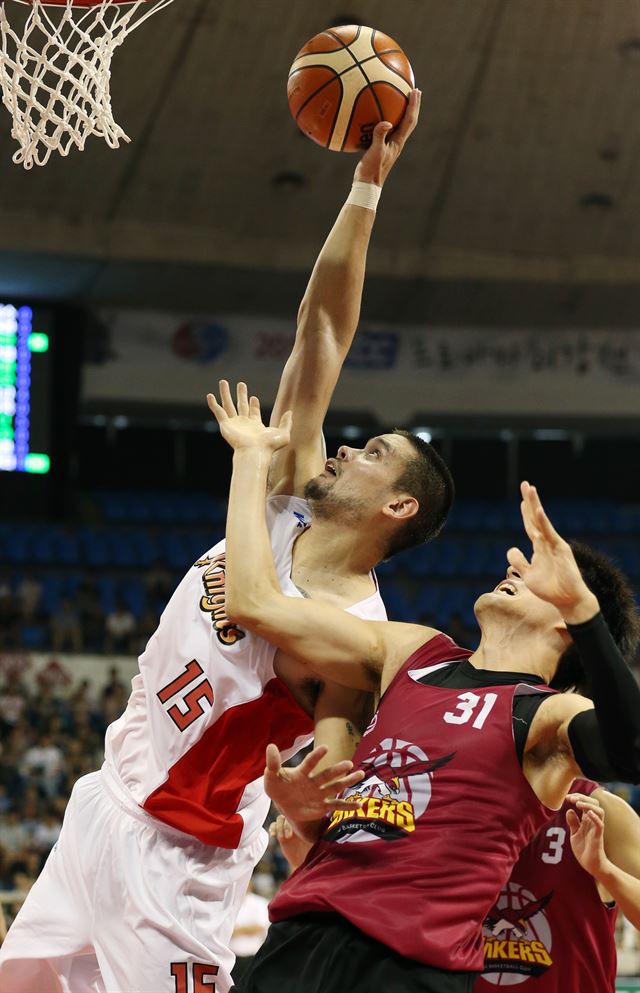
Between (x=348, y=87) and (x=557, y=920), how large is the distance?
2.55 m

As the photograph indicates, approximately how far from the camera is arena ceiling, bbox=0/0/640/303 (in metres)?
11.6

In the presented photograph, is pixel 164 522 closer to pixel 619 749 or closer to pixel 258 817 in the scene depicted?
pixel 258 817

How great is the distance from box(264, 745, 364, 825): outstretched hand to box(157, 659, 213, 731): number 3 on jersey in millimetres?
495

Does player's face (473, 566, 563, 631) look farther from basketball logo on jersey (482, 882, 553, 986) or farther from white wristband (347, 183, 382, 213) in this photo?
white wristband (347, 183, 382, 213)

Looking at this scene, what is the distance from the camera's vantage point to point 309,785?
8.86ft

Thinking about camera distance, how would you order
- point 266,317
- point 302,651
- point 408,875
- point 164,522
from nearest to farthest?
point 408,875, point 302,651, point 266,317, point 164,522

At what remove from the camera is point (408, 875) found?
8.61ft

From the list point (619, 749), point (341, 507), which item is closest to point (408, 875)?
point (619, 749)

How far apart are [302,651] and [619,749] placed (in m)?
0.87

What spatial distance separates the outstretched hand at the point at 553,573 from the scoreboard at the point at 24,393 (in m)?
10.0

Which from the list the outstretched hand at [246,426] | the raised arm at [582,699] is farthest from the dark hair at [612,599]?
the outstretched hand at [246,426]

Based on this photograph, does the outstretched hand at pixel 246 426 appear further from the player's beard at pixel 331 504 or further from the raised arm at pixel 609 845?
the raised arm at pixel 609 845

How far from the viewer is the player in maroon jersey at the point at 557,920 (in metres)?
3.18

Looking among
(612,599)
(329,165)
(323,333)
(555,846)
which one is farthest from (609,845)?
(329,165)
